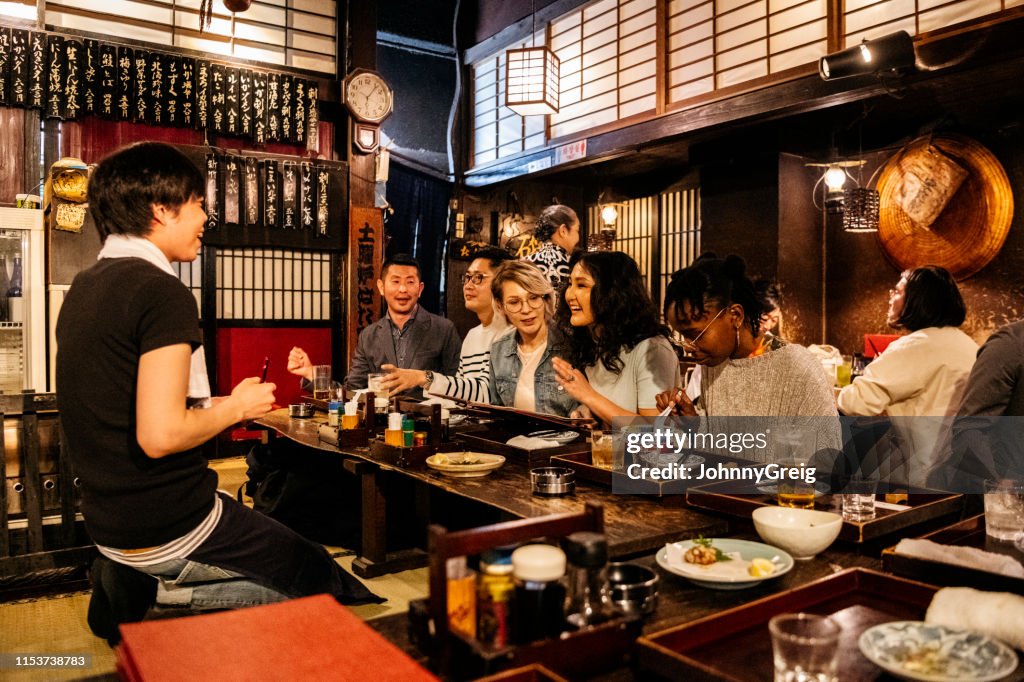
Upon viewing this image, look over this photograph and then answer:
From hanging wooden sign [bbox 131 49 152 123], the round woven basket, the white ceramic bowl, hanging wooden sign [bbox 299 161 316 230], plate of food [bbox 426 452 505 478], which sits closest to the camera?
the white ceramic bowl

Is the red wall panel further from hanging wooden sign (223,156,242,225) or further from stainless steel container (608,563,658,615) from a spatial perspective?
stainless steel container (608,563,658,615)

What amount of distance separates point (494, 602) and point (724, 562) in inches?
25.2

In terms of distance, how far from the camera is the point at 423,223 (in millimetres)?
8922

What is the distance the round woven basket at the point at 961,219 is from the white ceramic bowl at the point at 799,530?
5456 millimetres

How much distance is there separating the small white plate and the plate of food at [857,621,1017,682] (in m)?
1.78

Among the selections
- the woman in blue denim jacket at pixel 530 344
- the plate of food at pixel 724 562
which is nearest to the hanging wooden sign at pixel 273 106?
the woman in blue denim jacket at pixel 530 344

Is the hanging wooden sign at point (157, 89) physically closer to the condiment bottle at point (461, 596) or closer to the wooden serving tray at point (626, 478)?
the wooden serving tray at point (626, 478)

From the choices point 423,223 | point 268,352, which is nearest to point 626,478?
point 268,352

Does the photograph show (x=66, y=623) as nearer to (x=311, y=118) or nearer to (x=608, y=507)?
(x=608, y=507)

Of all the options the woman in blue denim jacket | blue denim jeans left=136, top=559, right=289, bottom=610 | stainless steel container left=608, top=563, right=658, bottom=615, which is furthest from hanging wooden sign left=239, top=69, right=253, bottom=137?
stainless steel container left=608, top=563, right=658, bottom=615

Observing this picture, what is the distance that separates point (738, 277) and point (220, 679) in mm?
2130

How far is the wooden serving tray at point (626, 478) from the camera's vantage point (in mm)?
2219

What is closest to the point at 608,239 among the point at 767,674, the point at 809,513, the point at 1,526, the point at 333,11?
the point at 333,11

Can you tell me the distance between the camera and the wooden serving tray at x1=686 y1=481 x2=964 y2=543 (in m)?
1.76
